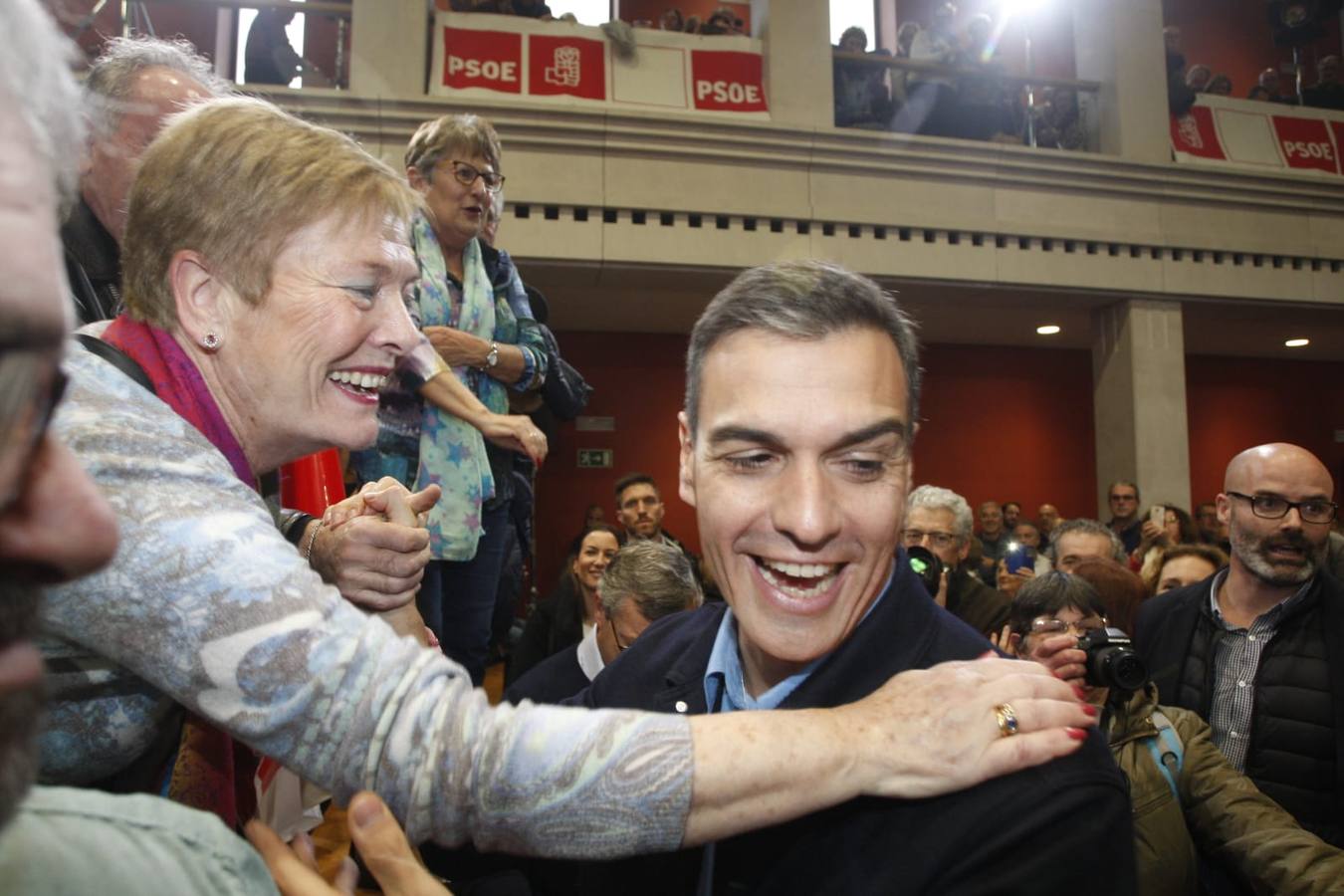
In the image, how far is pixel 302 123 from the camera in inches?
52.9

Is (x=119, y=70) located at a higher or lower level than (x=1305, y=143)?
lower

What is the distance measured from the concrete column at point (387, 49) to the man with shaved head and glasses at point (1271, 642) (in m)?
6.38

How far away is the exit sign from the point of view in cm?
1109

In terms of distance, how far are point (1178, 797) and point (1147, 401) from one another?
7431mm

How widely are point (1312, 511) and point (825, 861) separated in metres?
3.23

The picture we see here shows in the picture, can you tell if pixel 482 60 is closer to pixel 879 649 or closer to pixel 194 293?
pixel 194 293

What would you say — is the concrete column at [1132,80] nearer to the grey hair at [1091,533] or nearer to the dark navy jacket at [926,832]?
the grey hair at [1091,533]

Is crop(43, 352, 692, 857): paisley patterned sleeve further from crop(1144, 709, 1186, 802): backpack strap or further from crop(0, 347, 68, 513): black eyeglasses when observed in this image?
crop(1144, 709, 1186, 802): backpack strap

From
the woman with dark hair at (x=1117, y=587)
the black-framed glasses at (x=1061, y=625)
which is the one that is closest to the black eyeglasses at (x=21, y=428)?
the black-framed glasses at (x=1061, y=625)

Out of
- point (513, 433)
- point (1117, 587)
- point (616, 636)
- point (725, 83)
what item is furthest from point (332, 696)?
point (725, 83)

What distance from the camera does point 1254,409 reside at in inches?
516

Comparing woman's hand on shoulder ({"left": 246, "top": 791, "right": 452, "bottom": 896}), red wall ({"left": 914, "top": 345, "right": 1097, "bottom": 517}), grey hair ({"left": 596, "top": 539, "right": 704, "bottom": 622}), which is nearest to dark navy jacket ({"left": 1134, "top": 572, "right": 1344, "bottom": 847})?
grey hair ({"left": 596, "top": 539, "right": 704, "bottom": 622})

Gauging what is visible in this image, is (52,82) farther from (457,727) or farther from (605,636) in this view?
(605,636)

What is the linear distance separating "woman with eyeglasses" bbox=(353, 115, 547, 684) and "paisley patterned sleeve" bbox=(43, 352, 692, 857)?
139cm
